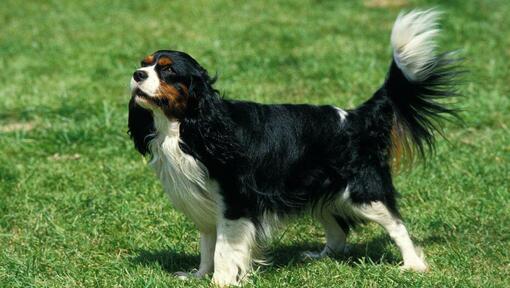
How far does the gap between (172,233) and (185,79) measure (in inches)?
68.8

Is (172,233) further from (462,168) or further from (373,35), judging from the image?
(373,35)

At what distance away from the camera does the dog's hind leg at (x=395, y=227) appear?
563 centimetres

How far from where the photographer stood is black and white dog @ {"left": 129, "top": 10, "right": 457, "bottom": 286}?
508 centimetres

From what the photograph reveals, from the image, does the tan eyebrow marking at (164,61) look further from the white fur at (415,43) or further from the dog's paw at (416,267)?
the dog's paw at (416,267)

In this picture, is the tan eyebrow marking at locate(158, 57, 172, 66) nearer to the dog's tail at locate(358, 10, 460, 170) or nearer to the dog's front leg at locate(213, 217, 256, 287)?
the dog's front leg at locate(213, 217, 256, 287)

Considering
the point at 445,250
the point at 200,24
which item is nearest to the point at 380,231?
the point at 445,250

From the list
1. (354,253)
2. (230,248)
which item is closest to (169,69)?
(230,248)

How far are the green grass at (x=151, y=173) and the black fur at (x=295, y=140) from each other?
1.53 feet

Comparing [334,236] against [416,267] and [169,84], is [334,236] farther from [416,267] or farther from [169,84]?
[169,84]

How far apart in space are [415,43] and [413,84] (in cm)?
27

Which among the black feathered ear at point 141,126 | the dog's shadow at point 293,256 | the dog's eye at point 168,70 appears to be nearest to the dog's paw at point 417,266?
the dog's shadow at point 293,256

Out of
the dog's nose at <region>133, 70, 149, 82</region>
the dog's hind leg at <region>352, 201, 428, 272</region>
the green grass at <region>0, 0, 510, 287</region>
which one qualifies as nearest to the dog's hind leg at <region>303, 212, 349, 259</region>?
the green grass at <region>0, 0, 510, 287</region>

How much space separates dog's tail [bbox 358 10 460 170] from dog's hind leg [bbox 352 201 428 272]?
1.38 feet

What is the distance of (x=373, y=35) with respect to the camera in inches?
516
